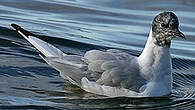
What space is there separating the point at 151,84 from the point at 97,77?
894 mm

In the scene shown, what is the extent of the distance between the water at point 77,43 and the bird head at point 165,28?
1.00 metres

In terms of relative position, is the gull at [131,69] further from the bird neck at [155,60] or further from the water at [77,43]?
the water at [77,43]

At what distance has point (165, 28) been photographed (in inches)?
444

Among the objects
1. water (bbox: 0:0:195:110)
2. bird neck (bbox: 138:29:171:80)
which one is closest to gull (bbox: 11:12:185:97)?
bird neck (bbox: 138:29:171:80)

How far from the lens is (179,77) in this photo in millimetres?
12852

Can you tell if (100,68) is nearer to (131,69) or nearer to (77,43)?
(131,69)

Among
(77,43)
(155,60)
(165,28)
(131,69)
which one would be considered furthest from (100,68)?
(77,43)

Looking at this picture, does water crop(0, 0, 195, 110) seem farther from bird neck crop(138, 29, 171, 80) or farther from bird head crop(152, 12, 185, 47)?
bird head crop(152, 12, 185, 47)

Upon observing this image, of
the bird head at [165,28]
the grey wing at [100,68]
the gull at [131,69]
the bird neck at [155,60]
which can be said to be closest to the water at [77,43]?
the gull at [131,69]

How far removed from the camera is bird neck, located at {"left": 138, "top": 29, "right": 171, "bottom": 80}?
1120 cm

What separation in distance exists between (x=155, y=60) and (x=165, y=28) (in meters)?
0.56

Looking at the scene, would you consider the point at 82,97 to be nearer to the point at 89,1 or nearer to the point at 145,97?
the point at 145,97

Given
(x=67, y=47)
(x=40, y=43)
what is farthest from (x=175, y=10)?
(x=40, y=43)

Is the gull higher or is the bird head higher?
the bird head
